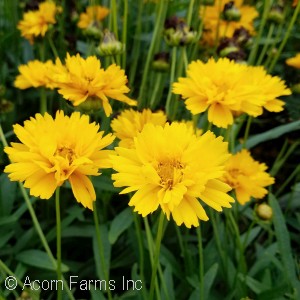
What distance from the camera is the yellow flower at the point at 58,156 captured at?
0.49m

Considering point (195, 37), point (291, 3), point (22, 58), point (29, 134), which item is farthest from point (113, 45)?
point (22, 58)

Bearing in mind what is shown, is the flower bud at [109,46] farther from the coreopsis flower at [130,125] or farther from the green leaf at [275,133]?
the green leaf at [275,133]

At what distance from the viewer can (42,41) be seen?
1103 mm

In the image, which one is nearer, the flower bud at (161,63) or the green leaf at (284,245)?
the green leaf at (284,245)

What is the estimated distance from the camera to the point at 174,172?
485 mm

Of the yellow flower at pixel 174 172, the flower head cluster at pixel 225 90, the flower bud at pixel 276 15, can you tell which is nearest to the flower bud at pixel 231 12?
the flower bud at pixel 276 15

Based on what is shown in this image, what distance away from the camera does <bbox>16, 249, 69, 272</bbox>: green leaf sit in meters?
0.79

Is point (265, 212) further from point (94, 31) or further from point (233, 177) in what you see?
point (94, 31)

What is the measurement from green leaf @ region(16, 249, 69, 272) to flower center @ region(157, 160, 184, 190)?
1.17ft

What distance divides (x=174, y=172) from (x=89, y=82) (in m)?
0.22

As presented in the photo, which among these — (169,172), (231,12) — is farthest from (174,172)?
(231,12)

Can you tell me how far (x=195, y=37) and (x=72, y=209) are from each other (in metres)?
0.39

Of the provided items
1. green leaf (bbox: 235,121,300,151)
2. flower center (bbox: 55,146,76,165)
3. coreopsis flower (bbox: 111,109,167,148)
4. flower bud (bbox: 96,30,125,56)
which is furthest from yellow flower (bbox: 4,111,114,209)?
green leaf (bbox: 235,121,300,151)

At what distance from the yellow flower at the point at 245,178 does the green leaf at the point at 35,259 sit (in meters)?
0.32
